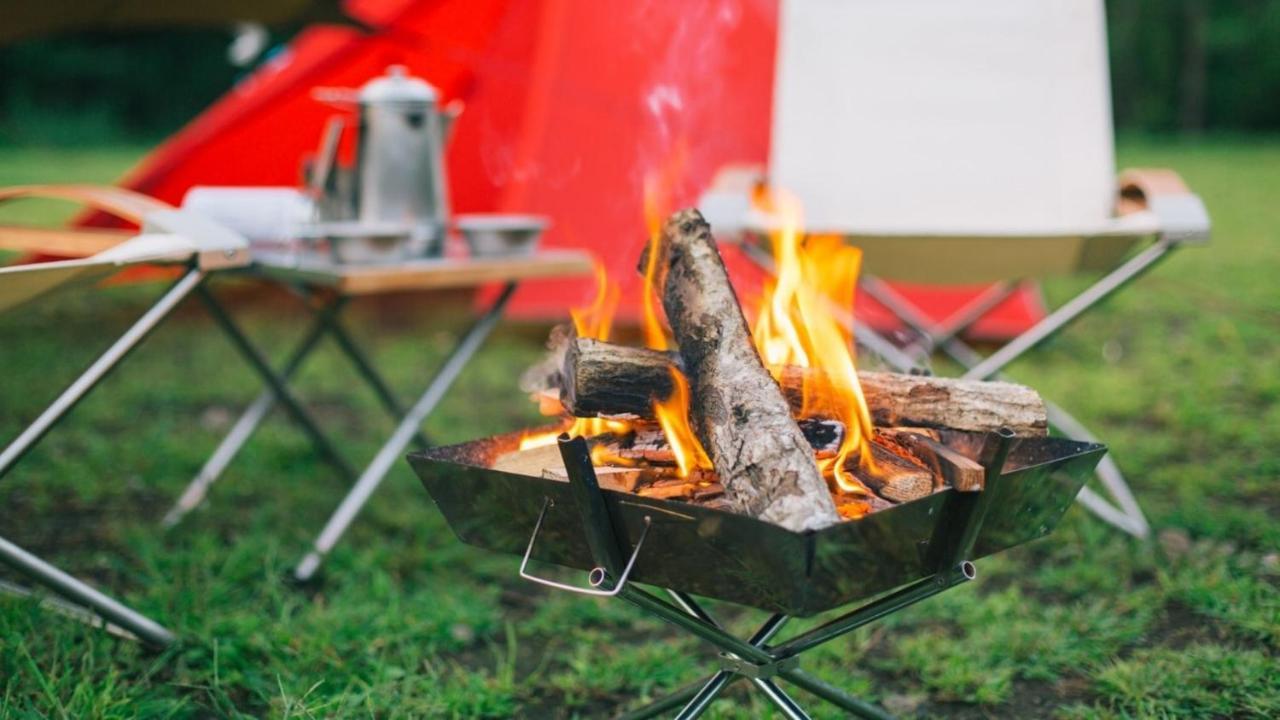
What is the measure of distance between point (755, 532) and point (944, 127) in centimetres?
184

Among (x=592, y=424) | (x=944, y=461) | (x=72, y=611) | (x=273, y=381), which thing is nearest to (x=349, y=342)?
(x=273, y=381)

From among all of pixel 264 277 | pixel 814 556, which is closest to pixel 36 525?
pixel 264 277

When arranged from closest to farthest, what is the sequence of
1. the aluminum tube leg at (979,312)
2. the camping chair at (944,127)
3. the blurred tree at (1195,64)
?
the camping chair at (944,127) < the aluminum tube leg at (979,312) < the blurred tree at (1195,64)

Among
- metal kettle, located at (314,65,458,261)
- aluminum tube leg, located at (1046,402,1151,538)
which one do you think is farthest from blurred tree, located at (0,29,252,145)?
aluminum tube leg, located at (1046,402,1151,538)

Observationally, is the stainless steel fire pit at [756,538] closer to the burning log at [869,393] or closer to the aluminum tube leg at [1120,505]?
the burning log at [869,393]

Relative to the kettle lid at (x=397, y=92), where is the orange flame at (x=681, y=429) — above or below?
below

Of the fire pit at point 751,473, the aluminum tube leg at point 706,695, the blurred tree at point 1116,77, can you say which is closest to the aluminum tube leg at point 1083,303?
Result: the fire pit at point 751,473

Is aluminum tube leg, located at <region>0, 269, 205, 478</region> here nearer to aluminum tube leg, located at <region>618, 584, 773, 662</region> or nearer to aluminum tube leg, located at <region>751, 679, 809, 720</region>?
aluminum tube leg, located at <region>618, 584, 773, 662</region>

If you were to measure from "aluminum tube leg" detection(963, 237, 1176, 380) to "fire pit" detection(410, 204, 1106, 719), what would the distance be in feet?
2.46

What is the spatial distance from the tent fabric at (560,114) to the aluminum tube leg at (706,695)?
1.82m

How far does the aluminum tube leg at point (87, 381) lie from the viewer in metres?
1.54

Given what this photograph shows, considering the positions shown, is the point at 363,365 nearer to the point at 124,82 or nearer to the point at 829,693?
the point at 829,693

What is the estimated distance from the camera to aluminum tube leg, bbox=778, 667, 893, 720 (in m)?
1.25

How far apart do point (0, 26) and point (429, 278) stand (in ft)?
7.08
